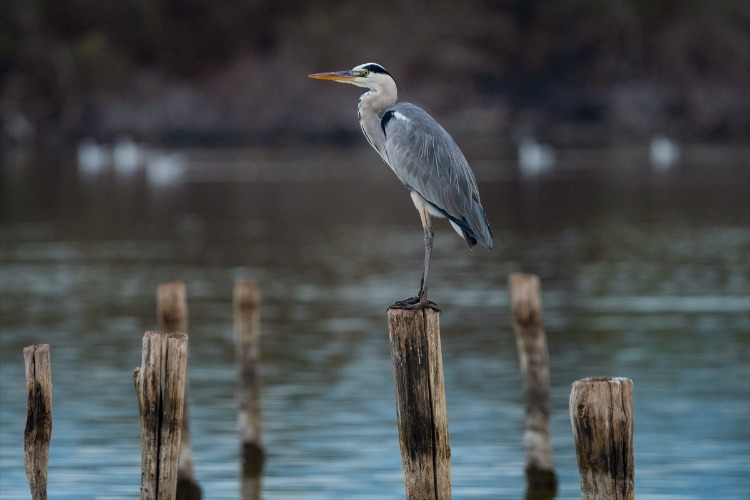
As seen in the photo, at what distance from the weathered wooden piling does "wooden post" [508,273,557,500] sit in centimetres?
360

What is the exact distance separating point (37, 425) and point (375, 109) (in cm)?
306

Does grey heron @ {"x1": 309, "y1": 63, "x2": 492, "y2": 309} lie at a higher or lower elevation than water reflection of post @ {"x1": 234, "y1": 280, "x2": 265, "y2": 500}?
higher

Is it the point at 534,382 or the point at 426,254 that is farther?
the point at 534,382

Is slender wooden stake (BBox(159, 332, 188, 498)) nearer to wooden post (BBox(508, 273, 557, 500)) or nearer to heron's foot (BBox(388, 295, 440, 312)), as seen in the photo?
heron's foot (BBox(388, 295, 440, 312))

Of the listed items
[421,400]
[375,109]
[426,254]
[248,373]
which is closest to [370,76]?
[375,109]

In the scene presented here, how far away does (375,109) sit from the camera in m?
10.3

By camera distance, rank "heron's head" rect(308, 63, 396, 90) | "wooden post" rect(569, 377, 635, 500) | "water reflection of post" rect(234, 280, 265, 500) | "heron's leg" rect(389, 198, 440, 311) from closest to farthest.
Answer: "wooden post" rect(569, 377, 635, 500)
"heron's leg" rect(389, 198, 440, 311)
"heron's head" rect(308, 63, 396, 90)
"water reflection of post" rect(234, 280, 265, 500)

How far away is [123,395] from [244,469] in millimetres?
3567

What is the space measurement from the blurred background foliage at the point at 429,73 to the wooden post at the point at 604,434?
80045 millimetres

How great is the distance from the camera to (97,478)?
12977 mm

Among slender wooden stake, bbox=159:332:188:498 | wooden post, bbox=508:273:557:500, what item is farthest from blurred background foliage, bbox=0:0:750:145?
slender wooden stake, bbox=159:332:188:498

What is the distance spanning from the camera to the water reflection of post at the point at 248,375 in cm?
1345

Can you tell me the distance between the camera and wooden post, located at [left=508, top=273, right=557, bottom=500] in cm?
1222

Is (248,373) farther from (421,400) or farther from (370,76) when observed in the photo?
(421,400)
